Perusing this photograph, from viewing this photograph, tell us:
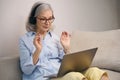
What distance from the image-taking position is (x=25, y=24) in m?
2.14

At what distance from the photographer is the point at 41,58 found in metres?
1.85

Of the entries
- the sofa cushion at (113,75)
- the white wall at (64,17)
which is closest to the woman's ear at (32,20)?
the white wall at (64,17)

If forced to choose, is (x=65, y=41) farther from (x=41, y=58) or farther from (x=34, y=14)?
(x=34, y=14)

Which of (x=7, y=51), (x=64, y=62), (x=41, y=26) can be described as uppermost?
(x=41, y=26)

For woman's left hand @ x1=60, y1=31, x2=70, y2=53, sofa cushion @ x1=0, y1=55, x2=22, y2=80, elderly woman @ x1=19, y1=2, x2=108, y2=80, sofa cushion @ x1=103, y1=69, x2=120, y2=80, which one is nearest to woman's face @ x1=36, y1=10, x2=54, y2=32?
elderly woman @ x1=19, y1=2, x2=108, y2=80

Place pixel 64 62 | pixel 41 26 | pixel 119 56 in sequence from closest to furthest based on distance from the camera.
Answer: pixel 64 62 → pixel 41 26 → pixel 119 56

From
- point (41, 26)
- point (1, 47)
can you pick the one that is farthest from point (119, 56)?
point (1, 47)

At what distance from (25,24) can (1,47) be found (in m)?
0.29

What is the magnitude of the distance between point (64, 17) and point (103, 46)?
0.60m

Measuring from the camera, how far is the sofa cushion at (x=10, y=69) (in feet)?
5.81

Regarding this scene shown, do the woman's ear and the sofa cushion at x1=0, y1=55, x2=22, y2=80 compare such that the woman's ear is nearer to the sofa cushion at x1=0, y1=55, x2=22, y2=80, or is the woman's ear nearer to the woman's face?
the woman's face

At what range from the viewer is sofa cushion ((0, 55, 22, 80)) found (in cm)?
177

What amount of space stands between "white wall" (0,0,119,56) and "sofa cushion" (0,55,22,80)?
0.30 meters

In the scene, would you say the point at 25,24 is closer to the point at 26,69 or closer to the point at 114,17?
the point at 26,69
